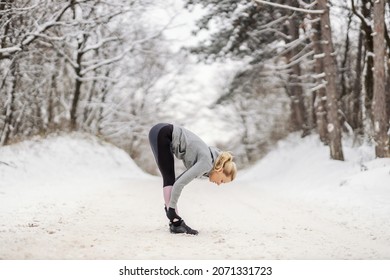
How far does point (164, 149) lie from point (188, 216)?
1.79 m

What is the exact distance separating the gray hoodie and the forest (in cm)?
531

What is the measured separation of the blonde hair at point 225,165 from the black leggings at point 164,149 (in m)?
0.44

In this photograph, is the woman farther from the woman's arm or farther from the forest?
the forest

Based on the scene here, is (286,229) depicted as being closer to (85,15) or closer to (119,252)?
(119,252)

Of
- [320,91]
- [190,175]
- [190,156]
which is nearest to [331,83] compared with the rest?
[320,91]

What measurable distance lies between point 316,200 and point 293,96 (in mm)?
10424

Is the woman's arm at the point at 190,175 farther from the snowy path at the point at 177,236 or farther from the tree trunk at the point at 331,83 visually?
the tree trunk at the point at 331,83

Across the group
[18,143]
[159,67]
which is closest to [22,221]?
[18,143]

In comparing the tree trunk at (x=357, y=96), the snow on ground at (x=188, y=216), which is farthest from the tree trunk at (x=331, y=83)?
the tree trunk at (x=357, y=96)

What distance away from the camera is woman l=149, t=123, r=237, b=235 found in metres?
4.21

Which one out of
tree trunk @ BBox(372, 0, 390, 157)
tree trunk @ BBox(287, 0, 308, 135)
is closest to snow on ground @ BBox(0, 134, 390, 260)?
tree trunk @ BBox(372, 0, 390, 157)

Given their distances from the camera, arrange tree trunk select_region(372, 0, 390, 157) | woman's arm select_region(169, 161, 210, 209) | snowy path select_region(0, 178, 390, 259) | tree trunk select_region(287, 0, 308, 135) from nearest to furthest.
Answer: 1. snowy path select_region(0, 178, 390, 259)
2. woman's arm select_region(169, 161, 210, 209)
3. tree trunk select_region(372, 0, 390, 157)
4. tree trunk select_region(287, 0, 308, 135)

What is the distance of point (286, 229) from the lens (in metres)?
4.89

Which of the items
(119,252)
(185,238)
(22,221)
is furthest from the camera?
(22,221)
